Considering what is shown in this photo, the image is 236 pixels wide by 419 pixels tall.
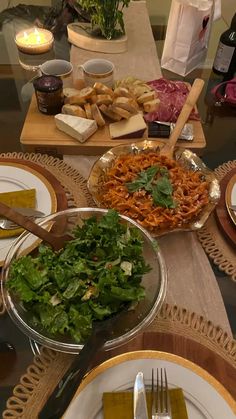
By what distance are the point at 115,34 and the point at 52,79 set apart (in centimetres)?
57

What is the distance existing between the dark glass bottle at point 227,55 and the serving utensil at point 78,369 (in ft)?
3.37

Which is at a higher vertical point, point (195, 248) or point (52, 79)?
point (52, 79)

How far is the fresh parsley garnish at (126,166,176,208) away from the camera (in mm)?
823

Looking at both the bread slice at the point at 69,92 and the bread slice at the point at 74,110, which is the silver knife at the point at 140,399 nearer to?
the bread slice at the point at 74,110

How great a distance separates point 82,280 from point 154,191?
0.99 ft

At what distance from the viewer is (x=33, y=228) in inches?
26.6

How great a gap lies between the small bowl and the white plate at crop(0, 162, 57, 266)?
10 centimetres

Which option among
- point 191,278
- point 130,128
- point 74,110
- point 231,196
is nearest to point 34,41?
point 74,110

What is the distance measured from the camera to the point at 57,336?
60 cm

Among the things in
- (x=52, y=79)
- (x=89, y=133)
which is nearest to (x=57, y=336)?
(x=89, y=133)

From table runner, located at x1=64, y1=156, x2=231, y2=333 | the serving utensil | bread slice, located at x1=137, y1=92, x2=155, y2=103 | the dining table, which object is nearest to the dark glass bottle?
the dining table

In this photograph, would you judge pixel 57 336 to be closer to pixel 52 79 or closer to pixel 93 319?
pixel 93 319

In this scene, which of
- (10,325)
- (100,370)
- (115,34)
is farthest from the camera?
(115,34)

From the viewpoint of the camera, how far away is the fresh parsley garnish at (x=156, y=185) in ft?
2.70
